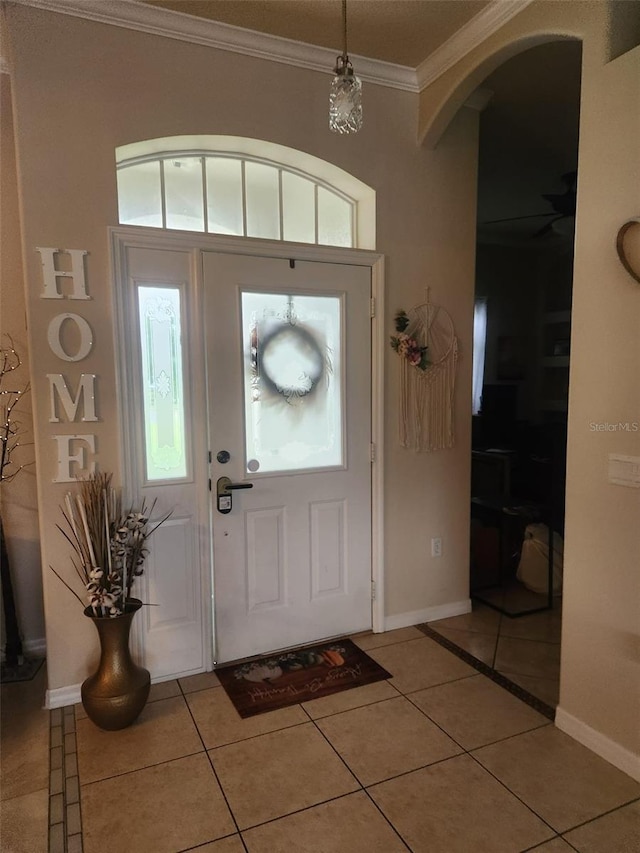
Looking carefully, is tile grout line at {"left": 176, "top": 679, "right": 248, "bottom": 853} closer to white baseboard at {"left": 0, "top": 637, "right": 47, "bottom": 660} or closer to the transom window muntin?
white baseboard at {"left": 0, "top": 637, "right": 47, "bottom": 660}

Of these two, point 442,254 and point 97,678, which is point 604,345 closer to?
point 442,254

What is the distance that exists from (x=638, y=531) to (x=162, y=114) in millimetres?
2586

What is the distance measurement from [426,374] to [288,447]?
0.89 m

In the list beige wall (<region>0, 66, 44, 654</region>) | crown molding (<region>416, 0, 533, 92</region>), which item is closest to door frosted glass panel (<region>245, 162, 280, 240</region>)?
crown molding (<region>416, 0, 533, 92</region>)

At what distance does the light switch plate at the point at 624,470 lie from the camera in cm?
189

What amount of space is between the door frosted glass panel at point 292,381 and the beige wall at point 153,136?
333mm

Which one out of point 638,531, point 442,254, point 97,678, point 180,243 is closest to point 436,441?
point 442,254

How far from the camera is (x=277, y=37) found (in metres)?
2.51

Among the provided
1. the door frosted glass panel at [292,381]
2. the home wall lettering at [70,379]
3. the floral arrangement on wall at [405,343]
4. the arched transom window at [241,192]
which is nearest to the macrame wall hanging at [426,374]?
the floral arrangement on wall at [405,343]

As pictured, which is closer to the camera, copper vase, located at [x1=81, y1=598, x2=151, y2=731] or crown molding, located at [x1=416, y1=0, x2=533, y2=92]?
copper vase, located at [x1=81, y1=598, x2=151, y2=731]

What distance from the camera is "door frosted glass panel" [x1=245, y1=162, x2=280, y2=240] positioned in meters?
2.73

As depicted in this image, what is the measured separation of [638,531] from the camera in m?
1.91

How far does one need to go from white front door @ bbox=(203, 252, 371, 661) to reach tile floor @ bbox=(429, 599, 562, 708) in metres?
0.58

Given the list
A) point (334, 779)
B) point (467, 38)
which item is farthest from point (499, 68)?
point (334, 779)
